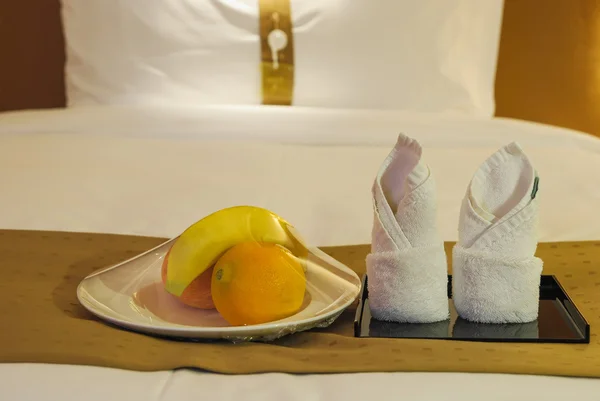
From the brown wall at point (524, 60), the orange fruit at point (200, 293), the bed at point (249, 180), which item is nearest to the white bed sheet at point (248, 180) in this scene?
the bed at point (249, 180)

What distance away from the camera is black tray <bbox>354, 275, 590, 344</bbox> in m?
0.74

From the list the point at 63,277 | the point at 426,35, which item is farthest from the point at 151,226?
the point at 426,35

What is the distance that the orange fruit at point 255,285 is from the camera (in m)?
0.72

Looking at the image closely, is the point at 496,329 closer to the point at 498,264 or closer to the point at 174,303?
the point at 498,264

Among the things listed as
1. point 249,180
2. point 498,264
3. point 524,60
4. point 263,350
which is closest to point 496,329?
point 498,264

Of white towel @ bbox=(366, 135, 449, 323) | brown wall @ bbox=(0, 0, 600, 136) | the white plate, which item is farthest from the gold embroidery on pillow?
white towel @ bbox=(366, 135, 449, 323)

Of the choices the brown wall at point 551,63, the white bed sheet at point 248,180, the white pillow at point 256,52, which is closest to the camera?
the white bed sheet at point 248,180

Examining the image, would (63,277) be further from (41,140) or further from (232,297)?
(41,140)

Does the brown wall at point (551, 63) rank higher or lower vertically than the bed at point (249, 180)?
higher

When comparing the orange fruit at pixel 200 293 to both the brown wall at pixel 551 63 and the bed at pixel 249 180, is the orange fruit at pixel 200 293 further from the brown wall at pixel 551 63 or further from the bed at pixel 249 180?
the brown wall at pixel 551 63

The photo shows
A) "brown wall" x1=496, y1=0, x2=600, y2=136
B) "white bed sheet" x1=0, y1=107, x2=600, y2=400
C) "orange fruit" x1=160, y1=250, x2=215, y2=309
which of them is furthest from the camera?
"brown wall" x1=496, y1=0, x2=600, y2=136

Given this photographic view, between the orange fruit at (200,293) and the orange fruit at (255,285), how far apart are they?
0.03 m

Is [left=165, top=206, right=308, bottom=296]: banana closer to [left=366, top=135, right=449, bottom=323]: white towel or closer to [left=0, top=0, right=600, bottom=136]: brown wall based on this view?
[left=366, top=135, right=449, bottom=323]: white towel

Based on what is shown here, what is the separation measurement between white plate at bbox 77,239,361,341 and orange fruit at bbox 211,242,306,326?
0.05ft
